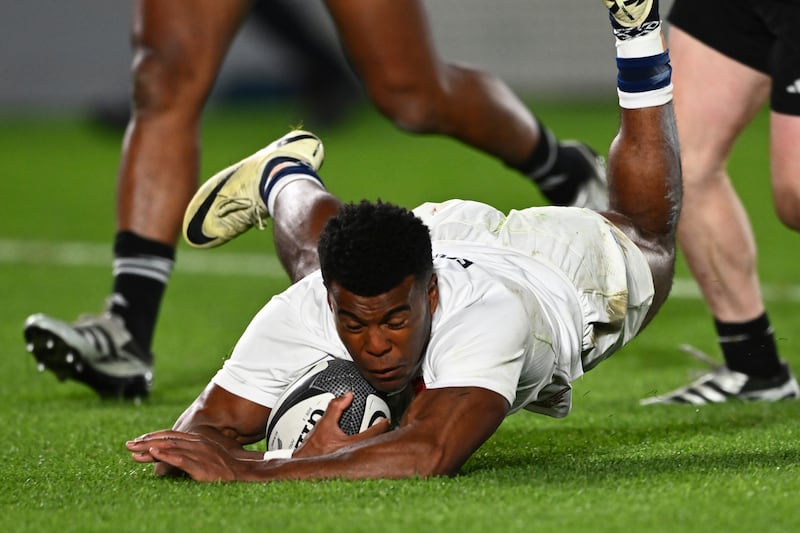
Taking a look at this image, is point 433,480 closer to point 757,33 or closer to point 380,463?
point 380,463

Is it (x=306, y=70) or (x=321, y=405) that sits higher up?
(x=321, y=405)

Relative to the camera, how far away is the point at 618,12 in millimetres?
4293

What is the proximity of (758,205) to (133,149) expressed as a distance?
234 inches

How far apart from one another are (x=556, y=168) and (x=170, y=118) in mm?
1644

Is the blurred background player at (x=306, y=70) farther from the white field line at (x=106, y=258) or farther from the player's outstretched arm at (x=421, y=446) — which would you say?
the player's outstretched arm at (x=421, y=446)

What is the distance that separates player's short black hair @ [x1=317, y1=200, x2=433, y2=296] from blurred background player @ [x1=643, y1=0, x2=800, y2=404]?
67.6 inches

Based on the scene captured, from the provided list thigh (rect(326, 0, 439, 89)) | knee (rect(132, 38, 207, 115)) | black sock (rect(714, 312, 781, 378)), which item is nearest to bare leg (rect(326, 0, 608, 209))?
thigh (rect(326, 0, 439, 89))

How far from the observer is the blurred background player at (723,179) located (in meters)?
4.86

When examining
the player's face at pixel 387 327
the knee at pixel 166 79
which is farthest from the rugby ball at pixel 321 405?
the knee at pixel 166 79

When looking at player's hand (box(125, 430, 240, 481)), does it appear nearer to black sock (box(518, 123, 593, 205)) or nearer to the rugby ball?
the rugby ball

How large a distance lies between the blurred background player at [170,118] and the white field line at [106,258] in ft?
8.64

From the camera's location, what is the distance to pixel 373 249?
337 centimetres

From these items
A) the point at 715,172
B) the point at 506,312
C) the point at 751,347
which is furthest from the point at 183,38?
the point at 751,347

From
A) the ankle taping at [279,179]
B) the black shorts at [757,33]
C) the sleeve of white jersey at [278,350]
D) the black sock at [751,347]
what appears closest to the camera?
the sleeve of white jersey at [278,350]
